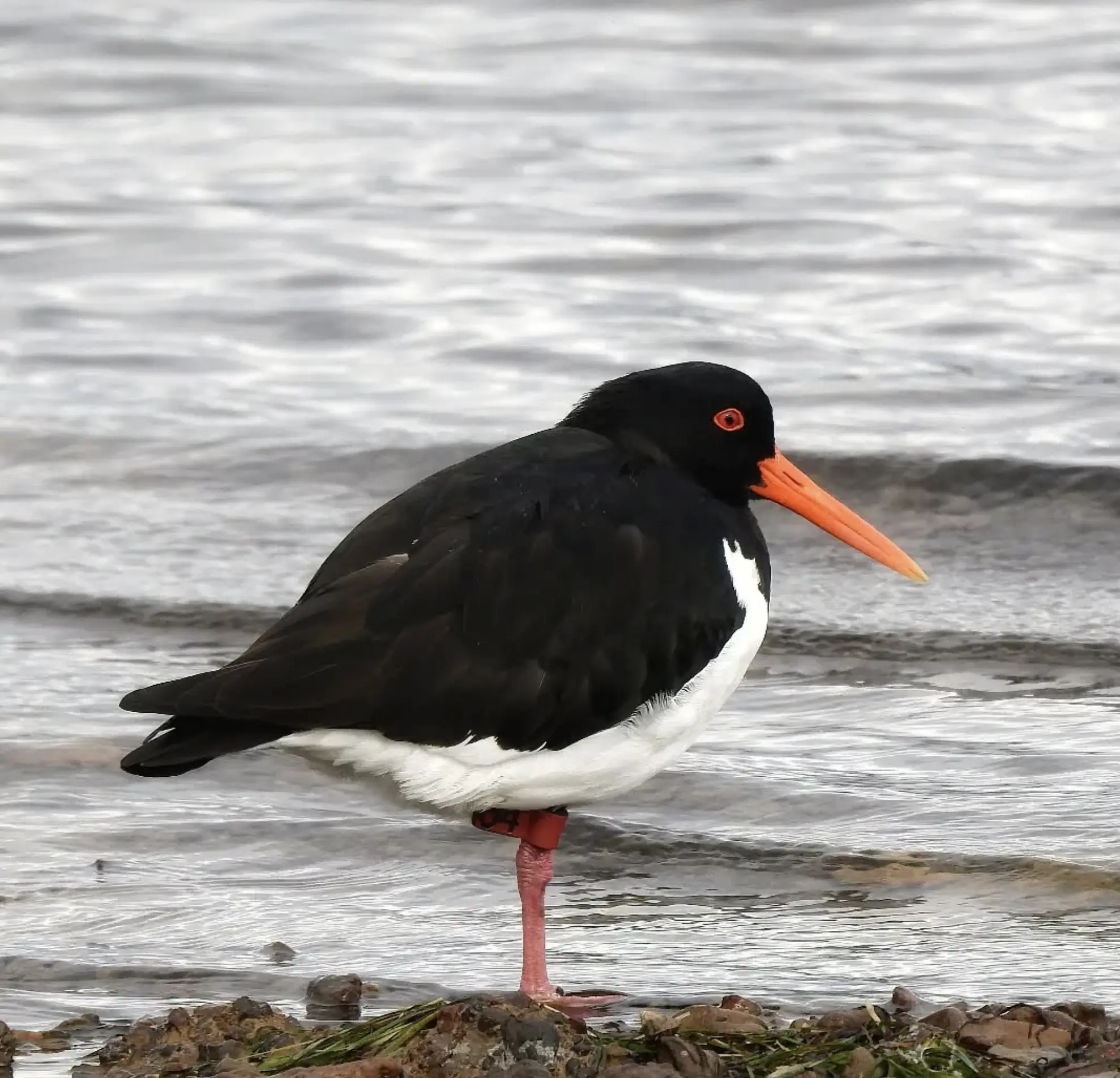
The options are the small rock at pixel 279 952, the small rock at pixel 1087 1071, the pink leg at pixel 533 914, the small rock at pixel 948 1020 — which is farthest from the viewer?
the small rock at pixel 279 952

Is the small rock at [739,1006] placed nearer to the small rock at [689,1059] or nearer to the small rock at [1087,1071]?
the small rock at [689,1059]

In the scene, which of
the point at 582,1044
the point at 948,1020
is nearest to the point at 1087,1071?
the point at 948,1020

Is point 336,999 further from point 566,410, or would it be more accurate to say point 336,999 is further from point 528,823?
point 566,410

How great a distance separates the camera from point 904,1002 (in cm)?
433

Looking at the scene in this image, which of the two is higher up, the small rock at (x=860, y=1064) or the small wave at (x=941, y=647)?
the small rock at (x=860, y=1064)

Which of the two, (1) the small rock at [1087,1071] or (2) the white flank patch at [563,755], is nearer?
(1) the small rock at [1087,1071]

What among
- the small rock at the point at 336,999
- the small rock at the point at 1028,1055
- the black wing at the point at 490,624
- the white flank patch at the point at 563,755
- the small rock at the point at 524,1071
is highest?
the black wing at the point at 490,624

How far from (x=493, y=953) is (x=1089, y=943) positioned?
1280mm

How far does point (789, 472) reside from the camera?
5352 mm

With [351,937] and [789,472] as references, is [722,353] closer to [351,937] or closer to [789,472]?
[789,472]

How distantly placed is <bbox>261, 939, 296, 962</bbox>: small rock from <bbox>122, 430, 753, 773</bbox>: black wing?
69 centimetres

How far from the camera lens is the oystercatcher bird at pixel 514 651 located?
175 inches

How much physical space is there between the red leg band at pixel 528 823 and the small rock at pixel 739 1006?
649mm

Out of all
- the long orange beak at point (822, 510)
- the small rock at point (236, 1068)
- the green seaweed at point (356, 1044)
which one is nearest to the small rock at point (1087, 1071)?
the green seaweed at point (356, 1044)
